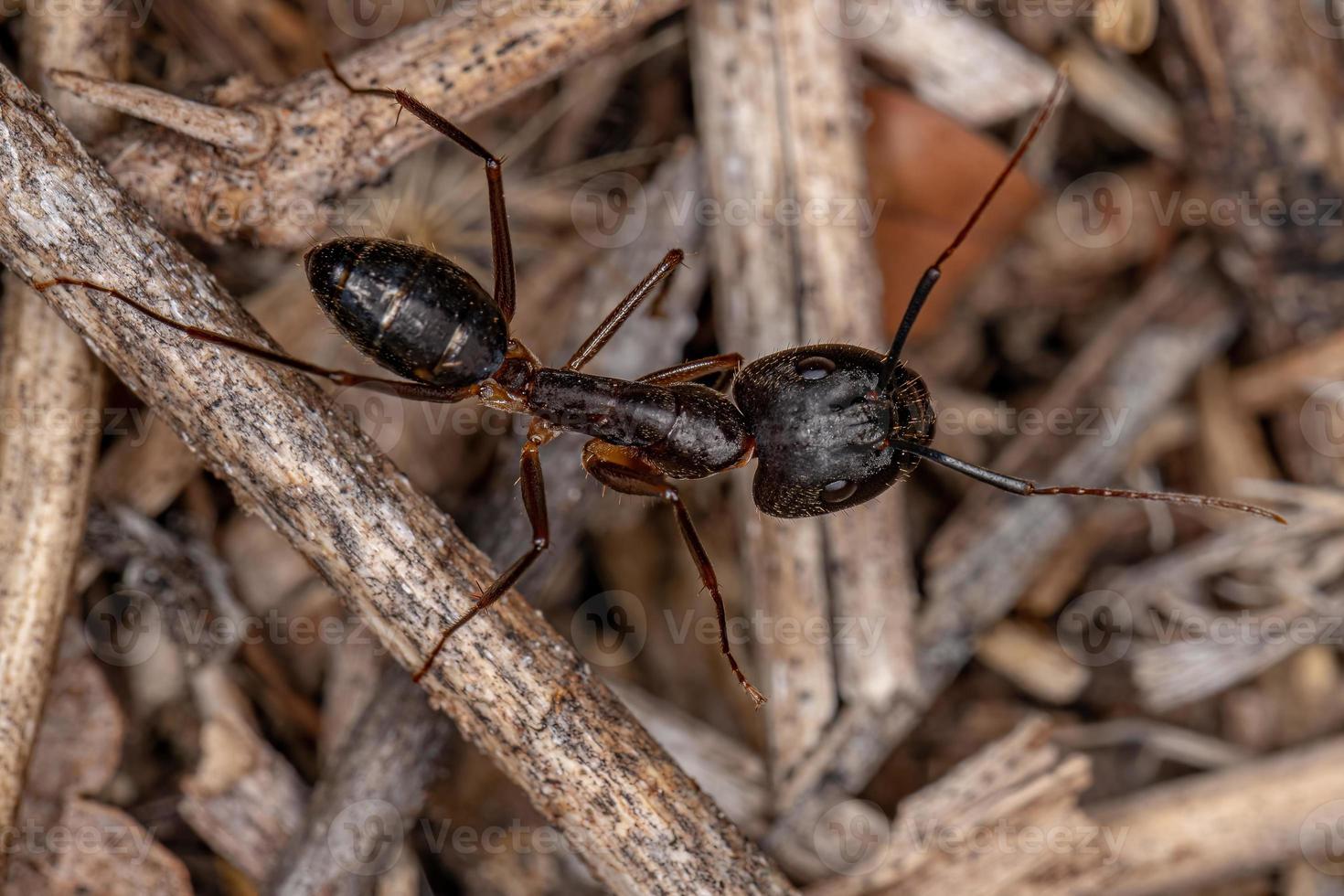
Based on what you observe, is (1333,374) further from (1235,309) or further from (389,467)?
(389,467)

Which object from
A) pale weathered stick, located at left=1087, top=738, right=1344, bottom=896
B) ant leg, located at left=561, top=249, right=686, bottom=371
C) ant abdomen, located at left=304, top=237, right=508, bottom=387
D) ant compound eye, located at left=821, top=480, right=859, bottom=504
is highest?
ant abdomen, located at left=304, top=237, right=508, bottom=387

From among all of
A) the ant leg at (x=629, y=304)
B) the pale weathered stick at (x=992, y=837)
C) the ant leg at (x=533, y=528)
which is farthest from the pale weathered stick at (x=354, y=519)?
the ant leg at (x=629, y=304)

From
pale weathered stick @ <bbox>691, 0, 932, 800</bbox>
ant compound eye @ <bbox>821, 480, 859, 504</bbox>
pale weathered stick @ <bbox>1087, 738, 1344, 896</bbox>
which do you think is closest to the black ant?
ant compound eye @ <bbox>821, 480, 859, 504</bbox>

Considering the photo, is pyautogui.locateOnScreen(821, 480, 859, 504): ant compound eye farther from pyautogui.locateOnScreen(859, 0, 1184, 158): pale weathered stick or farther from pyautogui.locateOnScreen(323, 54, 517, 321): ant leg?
pyautogui.locateOnScreen(859, 0, 1184, 158): pale weathered stick

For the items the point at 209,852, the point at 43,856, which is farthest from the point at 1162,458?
the point at 43,856

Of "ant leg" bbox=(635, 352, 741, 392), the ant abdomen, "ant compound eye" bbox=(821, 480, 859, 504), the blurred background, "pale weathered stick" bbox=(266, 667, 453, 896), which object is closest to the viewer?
the ant abdomen

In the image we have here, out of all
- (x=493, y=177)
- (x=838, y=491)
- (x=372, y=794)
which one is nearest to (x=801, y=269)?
(x=838, y=491)

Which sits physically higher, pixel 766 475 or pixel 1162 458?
pixel 766 475
